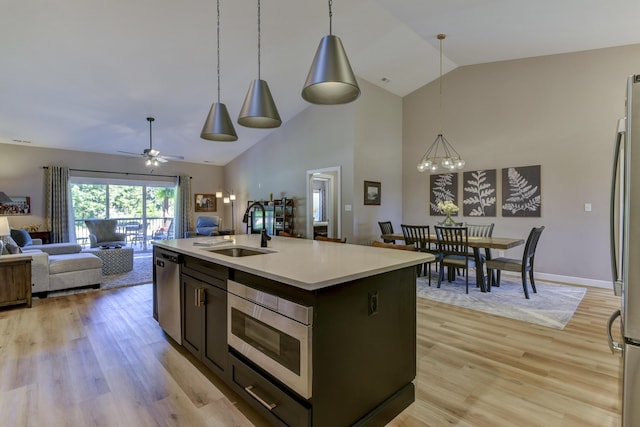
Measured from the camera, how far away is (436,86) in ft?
20.6

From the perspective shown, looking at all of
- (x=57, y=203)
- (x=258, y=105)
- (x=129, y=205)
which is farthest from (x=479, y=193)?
(x=57, y=203)

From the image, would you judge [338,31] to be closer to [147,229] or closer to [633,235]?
[633,235]

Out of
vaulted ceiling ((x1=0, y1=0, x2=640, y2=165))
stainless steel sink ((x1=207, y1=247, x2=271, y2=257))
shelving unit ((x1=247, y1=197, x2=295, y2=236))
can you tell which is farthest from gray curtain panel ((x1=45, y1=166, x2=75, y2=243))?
stainless steel sink ((x1=207, y1=247, x2=271, y2=257))

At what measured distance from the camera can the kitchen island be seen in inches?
56.1

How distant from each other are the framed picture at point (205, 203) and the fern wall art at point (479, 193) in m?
7.25

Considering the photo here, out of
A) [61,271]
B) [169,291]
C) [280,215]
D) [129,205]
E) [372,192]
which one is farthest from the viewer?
[129,205]

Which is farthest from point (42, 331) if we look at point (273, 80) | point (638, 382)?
point (273, 80)

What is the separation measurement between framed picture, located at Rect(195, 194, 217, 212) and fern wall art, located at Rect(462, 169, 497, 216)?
7247 mm

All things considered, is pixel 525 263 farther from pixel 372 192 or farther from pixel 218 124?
pixel 218 124

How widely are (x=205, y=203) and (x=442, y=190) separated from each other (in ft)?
22.7

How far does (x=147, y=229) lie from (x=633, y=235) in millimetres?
9526

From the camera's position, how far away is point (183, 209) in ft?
Answer: 29.4

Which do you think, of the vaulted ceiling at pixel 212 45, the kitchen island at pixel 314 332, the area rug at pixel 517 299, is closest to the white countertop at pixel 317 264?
the kitchen island at pixel 314 332

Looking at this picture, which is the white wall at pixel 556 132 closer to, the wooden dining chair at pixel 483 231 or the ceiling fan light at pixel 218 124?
the wooden dining chair at pixel 483 231
